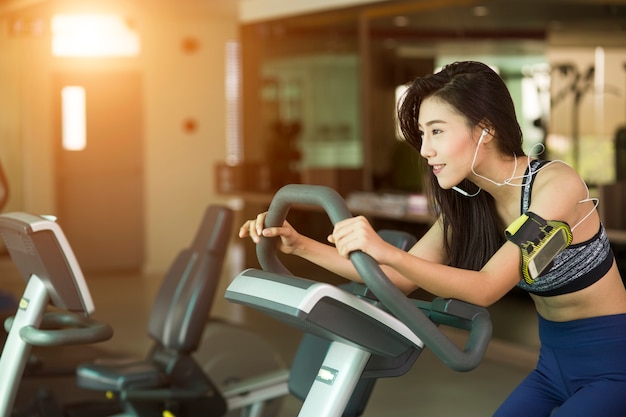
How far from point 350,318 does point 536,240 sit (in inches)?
14.0

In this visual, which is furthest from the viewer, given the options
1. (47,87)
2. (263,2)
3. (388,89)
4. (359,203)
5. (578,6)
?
(47,87)

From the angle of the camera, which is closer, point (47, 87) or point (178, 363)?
point (178, 363)

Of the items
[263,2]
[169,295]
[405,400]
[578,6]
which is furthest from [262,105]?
[169,295]

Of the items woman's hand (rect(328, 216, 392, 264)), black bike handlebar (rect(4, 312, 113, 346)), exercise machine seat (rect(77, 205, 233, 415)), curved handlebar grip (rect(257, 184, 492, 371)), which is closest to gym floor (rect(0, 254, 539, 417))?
exercise machine seat (rect(77, 205, 233, 415))

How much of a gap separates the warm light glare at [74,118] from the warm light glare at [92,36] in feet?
1.21

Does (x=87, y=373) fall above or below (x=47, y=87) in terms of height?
below

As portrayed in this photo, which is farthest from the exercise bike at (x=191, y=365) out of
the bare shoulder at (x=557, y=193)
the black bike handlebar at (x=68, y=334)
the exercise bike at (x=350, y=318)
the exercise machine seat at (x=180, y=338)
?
the bare shoulder at (x=557, y=193)

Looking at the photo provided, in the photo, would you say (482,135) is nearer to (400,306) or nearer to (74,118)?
(400,306)

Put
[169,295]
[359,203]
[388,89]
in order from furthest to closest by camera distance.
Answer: [388,89]
[359,203]
[169,295]

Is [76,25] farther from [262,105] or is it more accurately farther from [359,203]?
[359,203]

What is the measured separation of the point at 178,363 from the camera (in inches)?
146

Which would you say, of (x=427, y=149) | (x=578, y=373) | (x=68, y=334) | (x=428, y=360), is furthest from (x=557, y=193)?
(x=428, y=360)

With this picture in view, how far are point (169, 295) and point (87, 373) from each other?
453 mm

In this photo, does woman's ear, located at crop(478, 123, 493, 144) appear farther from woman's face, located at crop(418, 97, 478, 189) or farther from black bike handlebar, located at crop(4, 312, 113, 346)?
black bike handlebar, located at crop(4, 312, 113, 346)
